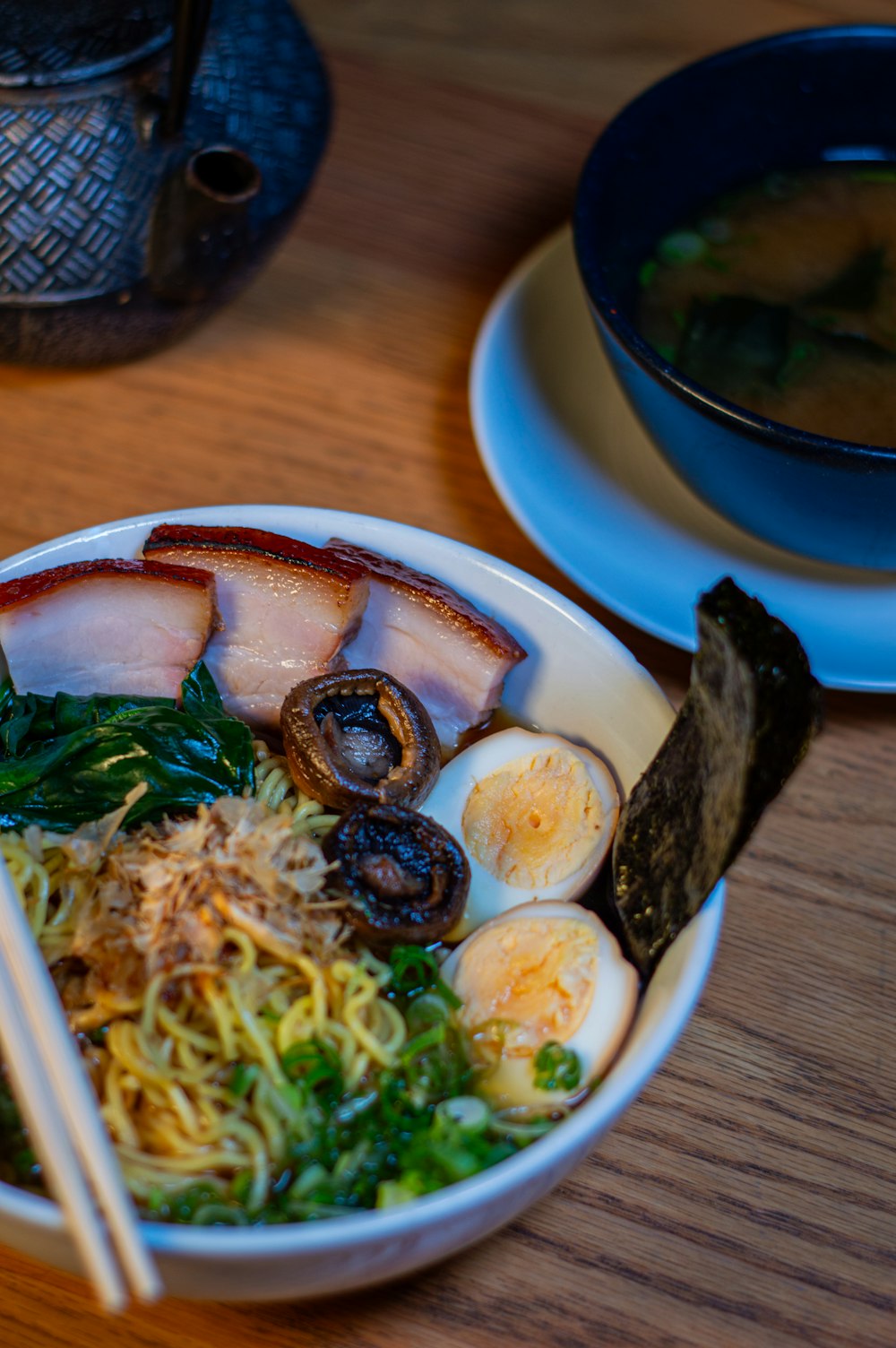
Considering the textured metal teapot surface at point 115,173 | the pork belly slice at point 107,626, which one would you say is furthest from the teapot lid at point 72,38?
the pork belly slice at point 107,626

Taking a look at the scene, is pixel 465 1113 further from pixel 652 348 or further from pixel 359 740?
pixel 652 348

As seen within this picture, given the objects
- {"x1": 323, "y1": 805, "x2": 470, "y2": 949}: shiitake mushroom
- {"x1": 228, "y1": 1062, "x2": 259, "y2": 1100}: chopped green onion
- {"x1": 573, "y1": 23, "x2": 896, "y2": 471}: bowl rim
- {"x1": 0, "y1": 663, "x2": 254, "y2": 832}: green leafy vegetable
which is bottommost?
{"x1": 228, "y1": 1062, "x2": 259, "y2": 1100}: chopped green onion

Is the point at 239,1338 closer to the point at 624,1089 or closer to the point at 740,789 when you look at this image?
the point at 624,1089

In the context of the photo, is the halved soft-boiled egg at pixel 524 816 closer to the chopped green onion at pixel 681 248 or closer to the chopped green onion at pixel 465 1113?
the chopped green onion at pixel 465 1113

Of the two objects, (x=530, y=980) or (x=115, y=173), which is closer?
(x=530, y=980)

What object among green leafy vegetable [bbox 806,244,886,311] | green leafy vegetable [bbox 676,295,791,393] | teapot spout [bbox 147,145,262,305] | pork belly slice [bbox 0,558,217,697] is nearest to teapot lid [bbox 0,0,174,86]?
teapot spout [bbox 147,145,262,305]

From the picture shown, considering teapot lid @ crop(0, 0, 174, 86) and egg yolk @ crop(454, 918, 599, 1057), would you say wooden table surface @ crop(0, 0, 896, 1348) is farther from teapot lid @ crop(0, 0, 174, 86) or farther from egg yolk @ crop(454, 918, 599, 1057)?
teapot lid @ crop(0, 0, 174, 86)

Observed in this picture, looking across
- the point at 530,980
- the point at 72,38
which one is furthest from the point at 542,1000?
the point at 72,38
